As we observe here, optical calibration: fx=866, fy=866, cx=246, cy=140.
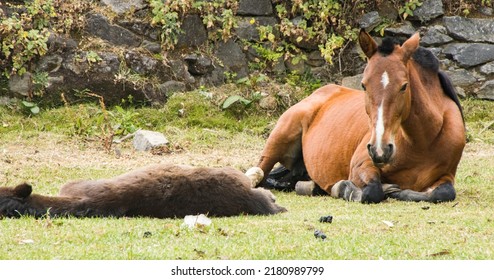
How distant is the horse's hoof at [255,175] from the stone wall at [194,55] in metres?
5.15

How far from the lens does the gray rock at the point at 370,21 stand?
16047 millimetres

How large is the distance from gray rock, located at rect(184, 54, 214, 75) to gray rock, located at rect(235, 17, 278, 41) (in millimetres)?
896

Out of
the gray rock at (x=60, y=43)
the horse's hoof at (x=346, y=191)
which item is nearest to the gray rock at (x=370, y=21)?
the gray rock at (x=60, y=43)

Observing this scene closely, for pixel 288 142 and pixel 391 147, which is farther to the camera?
pixel 288 142

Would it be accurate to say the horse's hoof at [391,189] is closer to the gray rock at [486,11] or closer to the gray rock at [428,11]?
the gray rock at [428,11]

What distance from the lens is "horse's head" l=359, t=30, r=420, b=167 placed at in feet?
24.4

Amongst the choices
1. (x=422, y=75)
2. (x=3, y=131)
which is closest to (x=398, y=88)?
(x=422, y=75)

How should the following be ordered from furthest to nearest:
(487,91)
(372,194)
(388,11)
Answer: (388,11) < (487,91) < (372,194)

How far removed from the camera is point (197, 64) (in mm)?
15320

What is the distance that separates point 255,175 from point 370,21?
23.3 ft

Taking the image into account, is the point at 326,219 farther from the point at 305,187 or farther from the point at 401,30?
the point at 401,30

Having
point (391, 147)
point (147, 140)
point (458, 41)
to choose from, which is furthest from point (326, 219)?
point (458, 41)

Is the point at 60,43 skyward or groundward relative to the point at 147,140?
skyward

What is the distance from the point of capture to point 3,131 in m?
13.3
